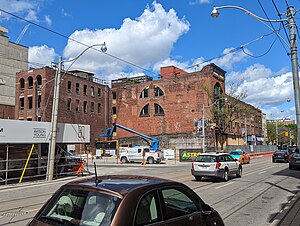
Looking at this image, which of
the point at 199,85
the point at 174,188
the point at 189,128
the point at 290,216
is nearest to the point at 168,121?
the point at 189,128

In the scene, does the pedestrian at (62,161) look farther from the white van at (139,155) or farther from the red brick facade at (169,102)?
the red brick facade at (169,102)

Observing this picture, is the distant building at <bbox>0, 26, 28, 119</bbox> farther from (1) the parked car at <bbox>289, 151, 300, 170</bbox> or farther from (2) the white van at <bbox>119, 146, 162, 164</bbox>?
(1) the parked car at <bbox>289, 151, 300, 170</bbox>

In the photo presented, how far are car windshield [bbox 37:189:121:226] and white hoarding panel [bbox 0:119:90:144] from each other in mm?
15563

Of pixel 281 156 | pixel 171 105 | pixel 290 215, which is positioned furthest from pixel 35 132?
pixel 171 105

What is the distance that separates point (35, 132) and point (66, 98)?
37166 mm

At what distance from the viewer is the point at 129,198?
359cm

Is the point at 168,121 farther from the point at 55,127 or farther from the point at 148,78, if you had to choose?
the point at 55,127

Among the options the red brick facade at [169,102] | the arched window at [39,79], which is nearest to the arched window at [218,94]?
the red brick facade at [169,102]

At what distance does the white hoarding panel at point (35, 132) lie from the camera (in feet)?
59.8

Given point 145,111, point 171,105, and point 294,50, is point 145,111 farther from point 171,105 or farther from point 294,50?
point 294,50

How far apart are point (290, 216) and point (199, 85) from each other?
48870 mm

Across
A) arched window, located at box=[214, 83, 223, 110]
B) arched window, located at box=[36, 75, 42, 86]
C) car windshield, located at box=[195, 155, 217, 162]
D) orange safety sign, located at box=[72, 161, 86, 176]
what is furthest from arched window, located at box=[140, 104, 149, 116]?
car windshield, located at box=[195, 155, 217, 162]

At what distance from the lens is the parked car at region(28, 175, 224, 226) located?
348 cm

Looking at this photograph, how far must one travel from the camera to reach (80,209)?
364 cm
